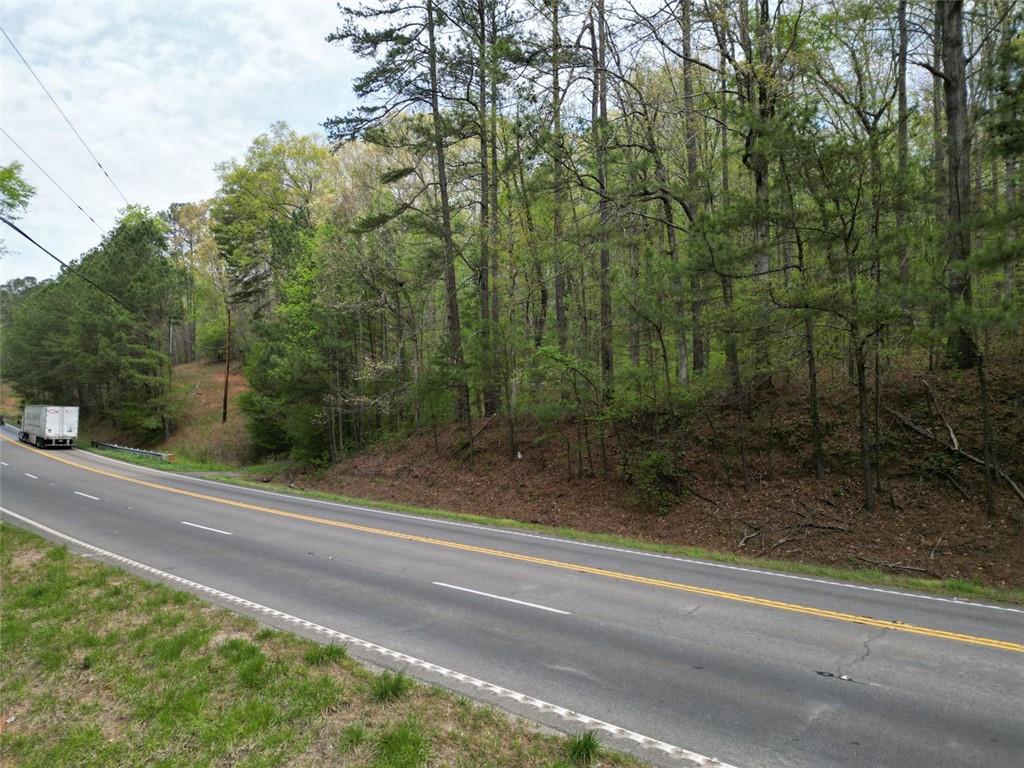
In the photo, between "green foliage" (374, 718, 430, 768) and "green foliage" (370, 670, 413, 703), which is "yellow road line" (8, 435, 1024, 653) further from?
"green foliage" (374, 718, 430, 768)

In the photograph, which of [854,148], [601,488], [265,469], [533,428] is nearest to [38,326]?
[265,469]

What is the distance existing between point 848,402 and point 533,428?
35.4 feet

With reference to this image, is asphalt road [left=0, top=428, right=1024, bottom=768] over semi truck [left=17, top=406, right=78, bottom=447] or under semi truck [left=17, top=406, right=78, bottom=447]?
under

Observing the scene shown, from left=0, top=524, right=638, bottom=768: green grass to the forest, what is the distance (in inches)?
425

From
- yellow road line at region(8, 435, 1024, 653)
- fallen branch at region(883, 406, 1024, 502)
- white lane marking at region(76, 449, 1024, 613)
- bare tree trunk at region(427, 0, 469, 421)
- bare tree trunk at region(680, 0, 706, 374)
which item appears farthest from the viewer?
bare tree trunk at region(427, 0, 469, 421)

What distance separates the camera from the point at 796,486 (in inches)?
567

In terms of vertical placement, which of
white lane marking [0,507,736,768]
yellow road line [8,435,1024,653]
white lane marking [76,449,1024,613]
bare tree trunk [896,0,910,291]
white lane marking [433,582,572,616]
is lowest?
white lane marking [76,449,1024,613]

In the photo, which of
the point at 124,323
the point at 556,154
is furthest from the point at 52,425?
the point at 556,154

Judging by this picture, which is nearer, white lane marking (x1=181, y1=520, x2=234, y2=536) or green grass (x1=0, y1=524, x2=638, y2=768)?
green grass (x1=0, y1=524, x2=638, y2=768)

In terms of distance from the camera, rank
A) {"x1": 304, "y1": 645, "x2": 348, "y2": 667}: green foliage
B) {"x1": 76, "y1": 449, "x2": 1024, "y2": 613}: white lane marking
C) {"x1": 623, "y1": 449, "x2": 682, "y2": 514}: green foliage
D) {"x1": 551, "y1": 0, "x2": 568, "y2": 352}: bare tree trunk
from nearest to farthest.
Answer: {"x1": 304, "y1": 645, "x2": 348, "y2": 667}: green foliage, {"x1": 76, "y1": 449, "x2": 1024, "y2": 613}: white lane marking, {"x1": 623, "y1": 449, "x2": 682, "y2": 514}: green foliage, {"x1": 551, "y1": 0, "x2": 568, "y2": 352}: bare tree trunk

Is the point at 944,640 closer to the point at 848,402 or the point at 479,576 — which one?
the point at 479,576

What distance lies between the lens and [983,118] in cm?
1173

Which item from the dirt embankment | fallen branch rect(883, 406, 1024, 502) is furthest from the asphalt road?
fallen branch rect(883, 406, 1024, 502)

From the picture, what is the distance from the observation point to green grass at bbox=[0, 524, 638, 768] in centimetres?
428
